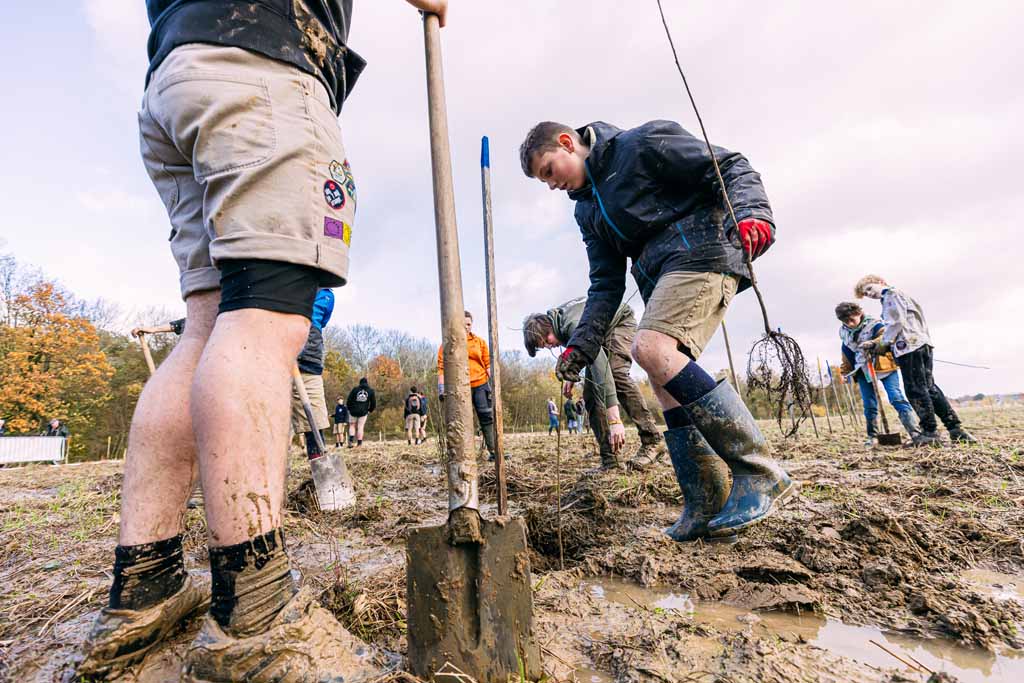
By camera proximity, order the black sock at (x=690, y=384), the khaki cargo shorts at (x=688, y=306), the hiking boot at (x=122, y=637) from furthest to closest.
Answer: the khaki cargo shorts at (x=688, y=306) < the black sock at (x=690, y=384) < the hiking boot at (x=122, y=637)

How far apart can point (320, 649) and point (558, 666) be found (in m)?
0.58

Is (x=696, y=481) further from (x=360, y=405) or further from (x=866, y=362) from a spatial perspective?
(x=360, y=405)

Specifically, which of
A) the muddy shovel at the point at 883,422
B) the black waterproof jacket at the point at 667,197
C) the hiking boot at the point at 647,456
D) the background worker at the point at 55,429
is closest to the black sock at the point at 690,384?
the black waterproof jacket at the point at 667,197

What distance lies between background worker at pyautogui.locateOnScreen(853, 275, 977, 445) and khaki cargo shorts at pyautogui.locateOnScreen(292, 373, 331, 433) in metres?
5.98

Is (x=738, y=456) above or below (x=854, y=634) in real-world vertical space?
above

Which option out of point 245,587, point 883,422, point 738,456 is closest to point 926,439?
point 883,422

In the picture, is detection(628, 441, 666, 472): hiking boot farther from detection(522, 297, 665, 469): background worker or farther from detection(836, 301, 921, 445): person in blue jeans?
detection(836, 301, 921, 445): person in blue jeans

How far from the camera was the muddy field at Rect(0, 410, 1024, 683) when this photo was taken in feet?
4.15

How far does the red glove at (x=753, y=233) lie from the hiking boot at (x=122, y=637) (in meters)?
2.24

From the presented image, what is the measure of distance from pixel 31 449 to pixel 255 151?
2087 cm

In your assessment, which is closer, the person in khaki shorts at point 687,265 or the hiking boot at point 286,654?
the hiking boot at point 286,654

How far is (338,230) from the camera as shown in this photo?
1.31 metres

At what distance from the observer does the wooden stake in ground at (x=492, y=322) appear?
147 cm

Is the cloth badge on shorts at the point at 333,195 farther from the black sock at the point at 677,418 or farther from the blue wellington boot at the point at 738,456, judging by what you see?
the black sock at the point at 677,418
